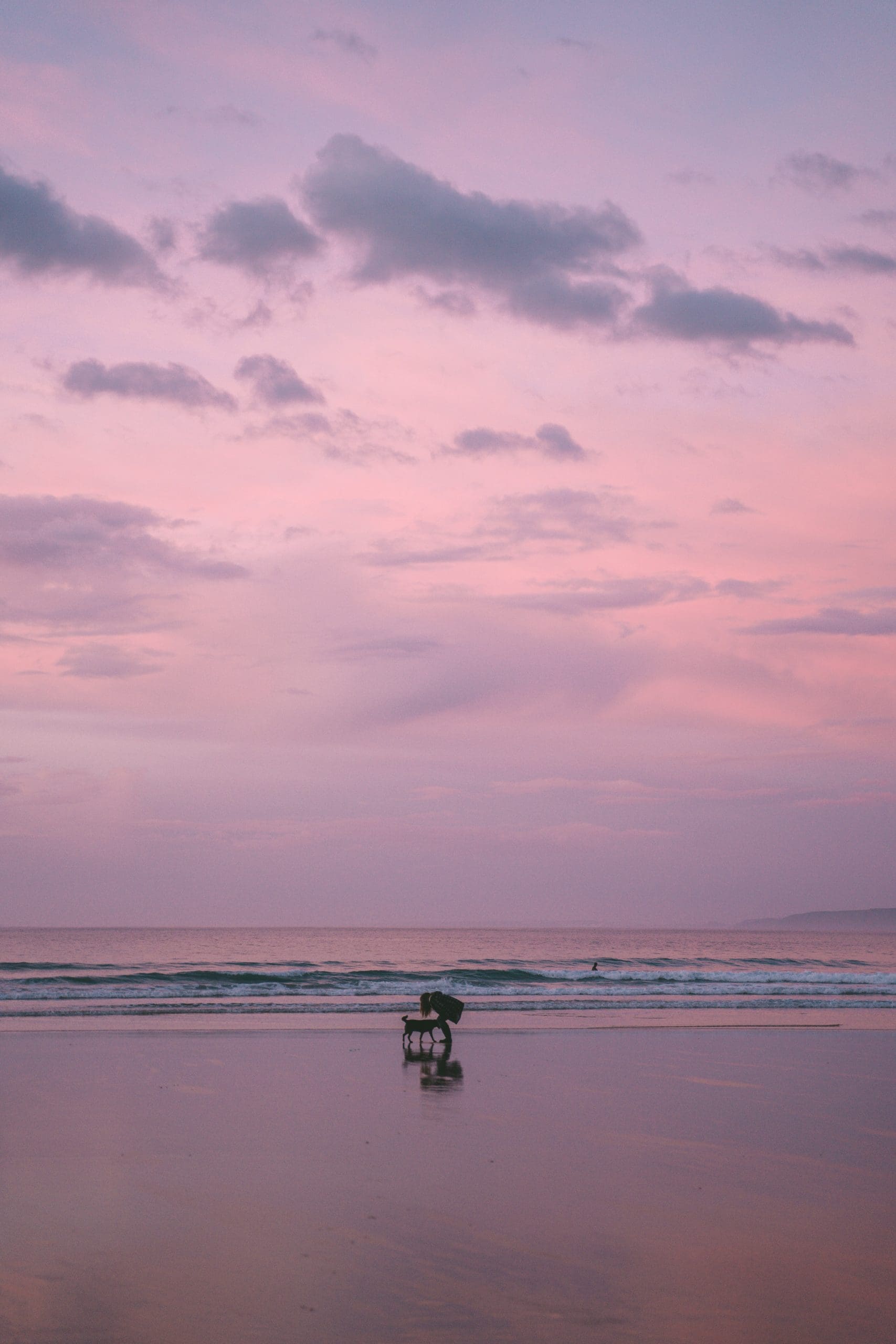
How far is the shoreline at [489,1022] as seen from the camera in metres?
19.6

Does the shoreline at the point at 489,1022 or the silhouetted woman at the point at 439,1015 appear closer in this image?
the silhouetted woman at the point at 439,1015

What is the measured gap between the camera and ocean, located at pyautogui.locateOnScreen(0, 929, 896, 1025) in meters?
25.8

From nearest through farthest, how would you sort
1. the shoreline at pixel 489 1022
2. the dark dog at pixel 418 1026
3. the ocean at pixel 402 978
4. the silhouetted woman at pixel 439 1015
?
the dark dog at pixel 418 1026 < the silhouetted woman at pixel 439 1015 < the shoreline at pixel 489 1022 < the ocean at pixel 402 978

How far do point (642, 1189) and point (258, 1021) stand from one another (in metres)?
13.5

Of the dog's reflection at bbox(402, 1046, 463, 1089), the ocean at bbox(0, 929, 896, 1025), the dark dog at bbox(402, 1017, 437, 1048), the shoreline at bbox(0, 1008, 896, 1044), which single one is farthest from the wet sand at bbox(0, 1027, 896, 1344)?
the ocean at bbox(0, 929, 896, 1025)

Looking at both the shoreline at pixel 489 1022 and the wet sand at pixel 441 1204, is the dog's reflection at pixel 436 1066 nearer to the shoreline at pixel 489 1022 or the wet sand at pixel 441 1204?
the wet sand at pixel 441 1204

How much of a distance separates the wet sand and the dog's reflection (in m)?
0.10

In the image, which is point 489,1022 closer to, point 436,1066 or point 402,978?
point 436,1066

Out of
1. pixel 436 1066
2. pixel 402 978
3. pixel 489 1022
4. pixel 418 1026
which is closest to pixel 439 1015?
pixel 418 1026

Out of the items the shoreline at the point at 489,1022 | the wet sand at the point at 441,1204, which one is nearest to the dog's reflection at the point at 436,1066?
the wet sand at the point at 441,1204

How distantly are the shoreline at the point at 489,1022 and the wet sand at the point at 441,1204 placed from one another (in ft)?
15.5

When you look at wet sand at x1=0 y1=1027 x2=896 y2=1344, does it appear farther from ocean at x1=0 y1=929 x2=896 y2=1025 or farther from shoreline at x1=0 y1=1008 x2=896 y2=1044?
ocean at x1=0 y1=929 x2=896 y2=1025

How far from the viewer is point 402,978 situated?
41.9 metres

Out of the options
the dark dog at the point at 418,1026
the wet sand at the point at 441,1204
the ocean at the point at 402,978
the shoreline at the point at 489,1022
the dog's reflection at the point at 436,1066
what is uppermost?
the wet sand at the point at 441,1204
